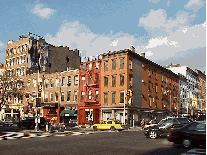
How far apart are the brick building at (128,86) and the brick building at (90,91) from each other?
122 cm

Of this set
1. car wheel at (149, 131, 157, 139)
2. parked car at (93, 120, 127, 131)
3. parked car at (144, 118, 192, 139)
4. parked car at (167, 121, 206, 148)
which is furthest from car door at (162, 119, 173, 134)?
parked car at (93, 120, 127, 131)

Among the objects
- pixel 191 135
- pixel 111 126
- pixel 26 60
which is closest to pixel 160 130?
pixel 191 135

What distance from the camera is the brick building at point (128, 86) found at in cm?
4469

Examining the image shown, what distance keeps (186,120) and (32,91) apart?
44.1 m

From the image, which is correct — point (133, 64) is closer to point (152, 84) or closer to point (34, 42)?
point (152, 84)

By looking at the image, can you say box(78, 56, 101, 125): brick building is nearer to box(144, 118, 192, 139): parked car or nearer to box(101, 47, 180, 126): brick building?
box(101, 47, 180, 126): brick building

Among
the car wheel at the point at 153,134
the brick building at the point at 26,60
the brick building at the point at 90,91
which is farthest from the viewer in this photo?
the brick building at the point at 26,60

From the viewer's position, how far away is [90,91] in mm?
48594

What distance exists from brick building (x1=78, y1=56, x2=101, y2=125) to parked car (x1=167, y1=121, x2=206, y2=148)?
33227 mm

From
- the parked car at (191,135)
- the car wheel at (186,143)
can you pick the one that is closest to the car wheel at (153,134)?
the parked car at (191,135)

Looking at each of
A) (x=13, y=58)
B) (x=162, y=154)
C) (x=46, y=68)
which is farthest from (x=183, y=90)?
(x=162, y=154)

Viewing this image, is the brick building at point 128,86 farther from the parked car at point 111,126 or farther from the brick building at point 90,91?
the parked car at point 111,126

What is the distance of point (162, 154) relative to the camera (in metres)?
12.0

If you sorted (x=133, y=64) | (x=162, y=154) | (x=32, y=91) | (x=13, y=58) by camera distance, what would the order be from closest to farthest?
(x=162, y=154) → (x=133, y=64) → (x=32, y=91) → (x=13, y=58)
